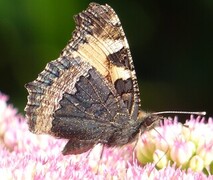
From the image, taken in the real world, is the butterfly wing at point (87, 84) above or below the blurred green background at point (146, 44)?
below

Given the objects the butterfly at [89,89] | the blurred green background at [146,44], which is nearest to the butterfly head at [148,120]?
the butterfly at [89,89]

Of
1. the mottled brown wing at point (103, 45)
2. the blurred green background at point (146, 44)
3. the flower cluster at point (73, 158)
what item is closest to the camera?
the flower cluster at point (73, 158)

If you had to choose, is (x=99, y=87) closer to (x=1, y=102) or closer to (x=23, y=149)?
(x=23, y=149)

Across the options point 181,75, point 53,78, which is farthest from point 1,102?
point 181,75

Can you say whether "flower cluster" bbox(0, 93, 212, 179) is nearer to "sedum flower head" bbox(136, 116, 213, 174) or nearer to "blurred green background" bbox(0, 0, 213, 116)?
"sedum flower head" bbox(136, 116, 213, 174)

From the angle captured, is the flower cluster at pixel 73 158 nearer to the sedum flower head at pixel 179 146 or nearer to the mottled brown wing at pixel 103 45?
the sedum flower head at pixel 179 146

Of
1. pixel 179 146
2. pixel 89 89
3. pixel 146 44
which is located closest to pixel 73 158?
pixel 89 89
